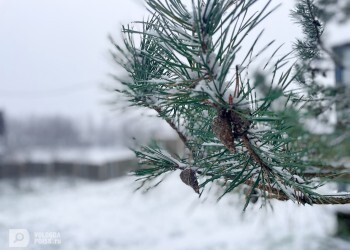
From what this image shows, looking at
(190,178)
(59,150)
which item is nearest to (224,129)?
(190,178)

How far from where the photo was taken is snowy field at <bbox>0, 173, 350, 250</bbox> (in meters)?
2.85

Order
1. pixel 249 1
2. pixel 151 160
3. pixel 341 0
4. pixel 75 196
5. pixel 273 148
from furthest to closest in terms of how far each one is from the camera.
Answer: pixel 75 196, pixel 341 0, pixel 151 160, pixel 273 148, pixel 249 1

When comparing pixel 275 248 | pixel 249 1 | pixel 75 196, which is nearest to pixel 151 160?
pixel 249 1

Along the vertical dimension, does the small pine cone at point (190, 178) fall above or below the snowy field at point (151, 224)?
above

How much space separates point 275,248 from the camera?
2.80 metres

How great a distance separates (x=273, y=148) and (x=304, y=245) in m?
2.72

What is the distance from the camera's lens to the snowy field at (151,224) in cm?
285

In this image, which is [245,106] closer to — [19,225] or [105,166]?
[19,225]

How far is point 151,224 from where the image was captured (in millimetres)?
3645
